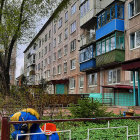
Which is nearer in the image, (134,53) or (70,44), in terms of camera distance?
(134,53)

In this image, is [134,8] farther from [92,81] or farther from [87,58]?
[92,81]

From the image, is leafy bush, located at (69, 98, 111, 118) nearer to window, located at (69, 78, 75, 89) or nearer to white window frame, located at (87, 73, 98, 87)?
white window frame, located at (87, 73, 98, 87)

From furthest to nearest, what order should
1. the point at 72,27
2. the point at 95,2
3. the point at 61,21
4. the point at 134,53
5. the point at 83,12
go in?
the point at 61,21
the point at 72,27
the point at 83,12
the point at 95,2
the point at 134,53

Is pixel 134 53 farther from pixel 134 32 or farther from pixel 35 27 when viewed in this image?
pixel 35 27

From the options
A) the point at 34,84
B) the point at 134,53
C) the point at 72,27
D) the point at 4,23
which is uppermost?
the point at 72,27

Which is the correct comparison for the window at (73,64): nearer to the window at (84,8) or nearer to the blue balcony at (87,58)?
the blue balcony at (87,58)

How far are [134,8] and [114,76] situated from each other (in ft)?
20.3

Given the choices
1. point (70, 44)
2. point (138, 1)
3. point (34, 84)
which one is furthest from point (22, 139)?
point (70, 44)

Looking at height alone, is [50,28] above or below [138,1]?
above

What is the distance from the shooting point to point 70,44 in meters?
31.4

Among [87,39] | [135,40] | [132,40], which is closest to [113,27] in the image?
[132,40]

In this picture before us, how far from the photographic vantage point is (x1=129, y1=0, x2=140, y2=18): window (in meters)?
17.5

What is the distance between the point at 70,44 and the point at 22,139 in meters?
29.1

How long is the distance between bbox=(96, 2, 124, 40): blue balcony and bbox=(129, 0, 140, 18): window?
0.94m
